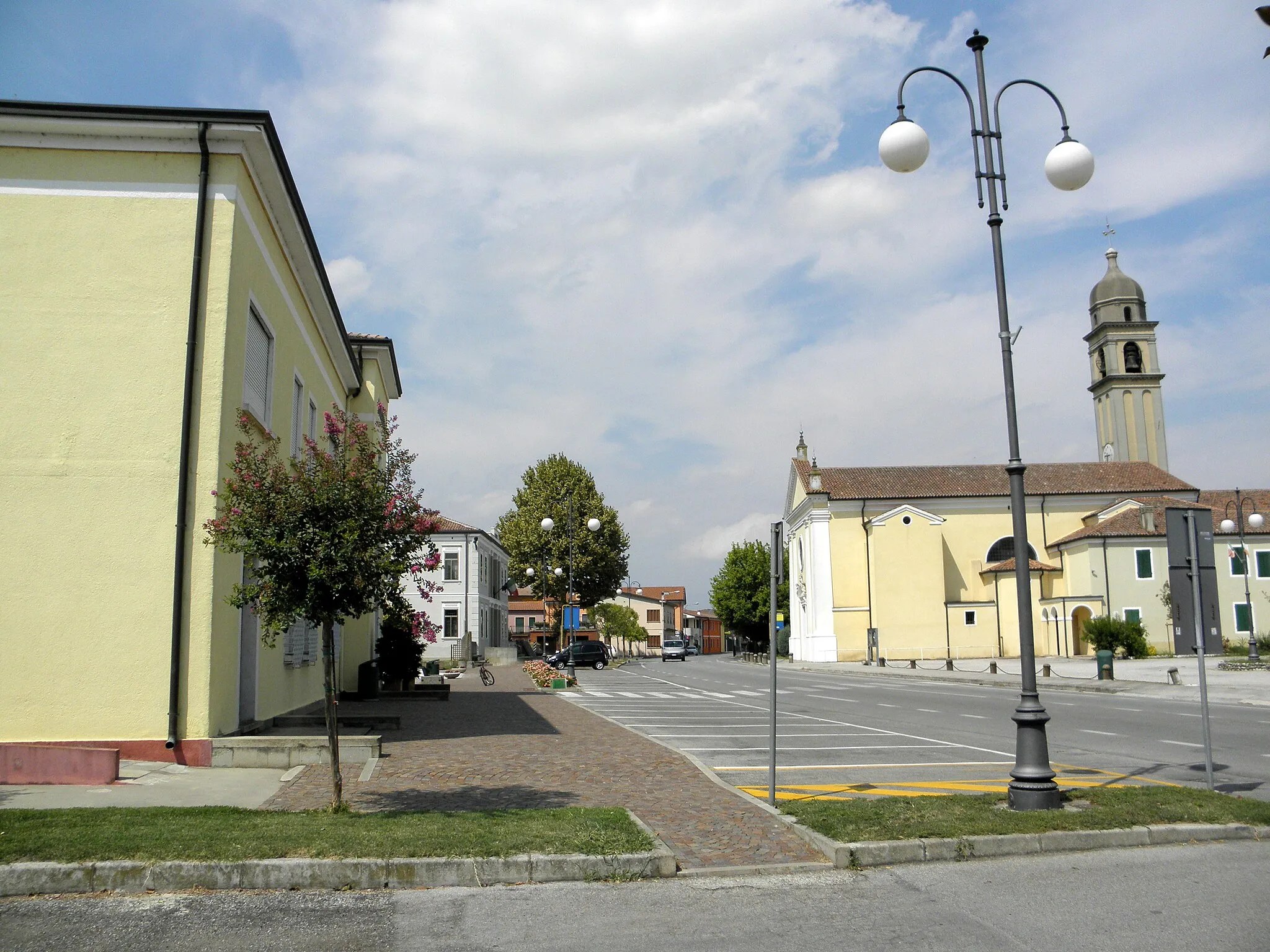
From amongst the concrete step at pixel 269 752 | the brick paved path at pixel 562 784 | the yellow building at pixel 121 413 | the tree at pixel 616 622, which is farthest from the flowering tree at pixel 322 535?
the tree at pixel 616 622

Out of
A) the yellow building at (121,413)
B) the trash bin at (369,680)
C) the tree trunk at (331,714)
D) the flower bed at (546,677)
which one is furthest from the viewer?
the flower bed at (546,677)

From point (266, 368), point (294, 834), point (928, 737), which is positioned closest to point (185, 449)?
point (266, 368)

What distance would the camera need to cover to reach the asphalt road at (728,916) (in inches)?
206

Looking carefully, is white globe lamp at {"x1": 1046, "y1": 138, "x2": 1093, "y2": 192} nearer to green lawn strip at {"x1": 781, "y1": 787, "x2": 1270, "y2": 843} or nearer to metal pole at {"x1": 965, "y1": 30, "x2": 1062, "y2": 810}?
metal pole at {"x1": 965, "y1": 30, "x2": 1062, "y2": 810}

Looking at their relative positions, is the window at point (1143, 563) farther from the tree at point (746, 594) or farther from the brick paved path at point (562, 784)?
the brick paved path at point (562, 784)

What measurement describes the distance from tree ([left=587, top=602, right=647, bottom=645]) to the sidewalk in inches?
1100

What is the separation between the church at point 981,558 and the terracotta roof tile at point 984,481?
0.10 m

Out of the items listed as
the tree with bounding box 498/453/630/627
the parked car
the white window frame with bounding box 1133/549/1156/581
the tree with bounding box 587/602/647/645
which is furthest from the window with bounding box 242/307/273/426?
the tree with bounding box 587/602/647/645

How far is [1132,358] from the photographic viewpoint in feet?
244

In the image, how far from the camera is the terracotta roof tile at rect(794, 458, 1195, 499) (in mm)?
64938

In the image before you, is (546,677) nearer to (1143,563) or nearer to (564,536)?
(564,536)

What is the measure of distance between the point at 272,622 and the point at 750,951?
4895 mm

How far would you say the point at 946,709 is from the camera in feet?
75.4

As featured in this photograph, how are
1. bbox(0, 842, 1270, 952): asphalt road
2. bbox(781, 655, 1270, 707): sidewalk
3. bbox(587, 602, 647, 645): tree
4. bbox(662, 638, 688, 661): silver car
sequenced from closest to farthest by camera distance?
1. bbox(0, 842, 1270, 952): asphalt road
2. bbox(781, 655, 1270, 707): sidewalk
3. bbox(587, 602, 647, 645): tree
4. bbox(662, 638, 688, 661): silver car
